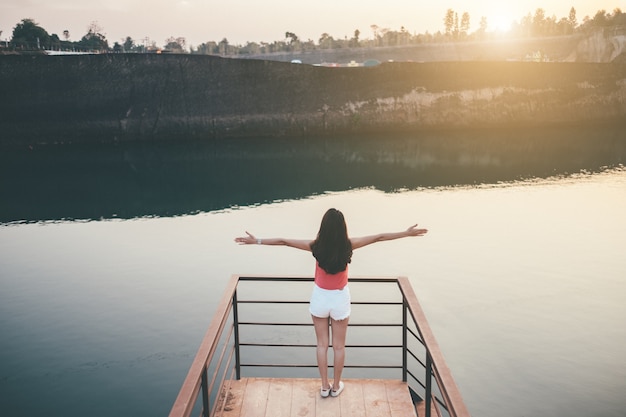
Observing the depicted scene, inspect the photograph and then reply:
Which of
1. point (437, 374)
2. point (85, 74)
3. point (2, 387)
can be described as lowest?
point (2, 387)

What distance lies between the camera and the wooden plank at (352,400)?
16.3ft

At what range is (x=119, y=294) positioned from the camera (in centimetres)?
1113

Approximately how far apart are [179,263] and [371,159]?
15.2m

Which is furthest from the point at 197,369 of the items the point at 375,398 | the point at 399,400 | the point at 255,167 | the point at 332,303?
the point at 255,167

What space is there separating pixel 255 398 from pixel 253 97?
29.0 metres

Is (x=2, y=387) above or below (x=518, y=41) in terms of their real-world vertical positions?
below

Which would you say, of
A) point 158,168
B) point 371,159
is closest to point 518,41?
point 371,159

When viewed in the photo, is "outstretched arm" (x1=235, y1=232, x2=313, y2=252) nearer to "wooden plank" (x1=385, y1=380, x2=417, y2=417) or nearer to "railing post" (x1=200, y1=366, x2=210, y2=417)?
"railing post" (x1=200, y1=366, x2=210, y2=417)

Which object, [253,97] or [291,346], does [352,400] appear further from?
[253,97]

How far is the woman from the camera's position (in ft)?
15.4

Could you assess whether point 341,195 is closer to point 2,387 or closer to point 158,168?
point 158,168

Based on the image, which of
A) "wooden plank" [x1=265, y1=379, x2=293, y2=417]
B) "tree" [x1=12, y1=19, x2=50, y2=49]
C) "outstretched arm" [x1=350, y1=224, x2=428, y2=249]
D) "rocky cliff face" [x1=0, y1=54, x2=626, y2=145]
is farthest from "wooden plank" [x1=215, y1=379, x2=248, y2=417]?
"tree" [x1=12, y1=19, x2=50, y2=49]

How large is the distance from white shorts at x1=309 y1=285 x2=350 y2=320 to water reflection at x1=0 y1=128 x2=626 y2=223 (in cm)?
1370

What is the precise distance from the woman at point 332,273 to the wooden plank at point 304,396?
0.53 ft
